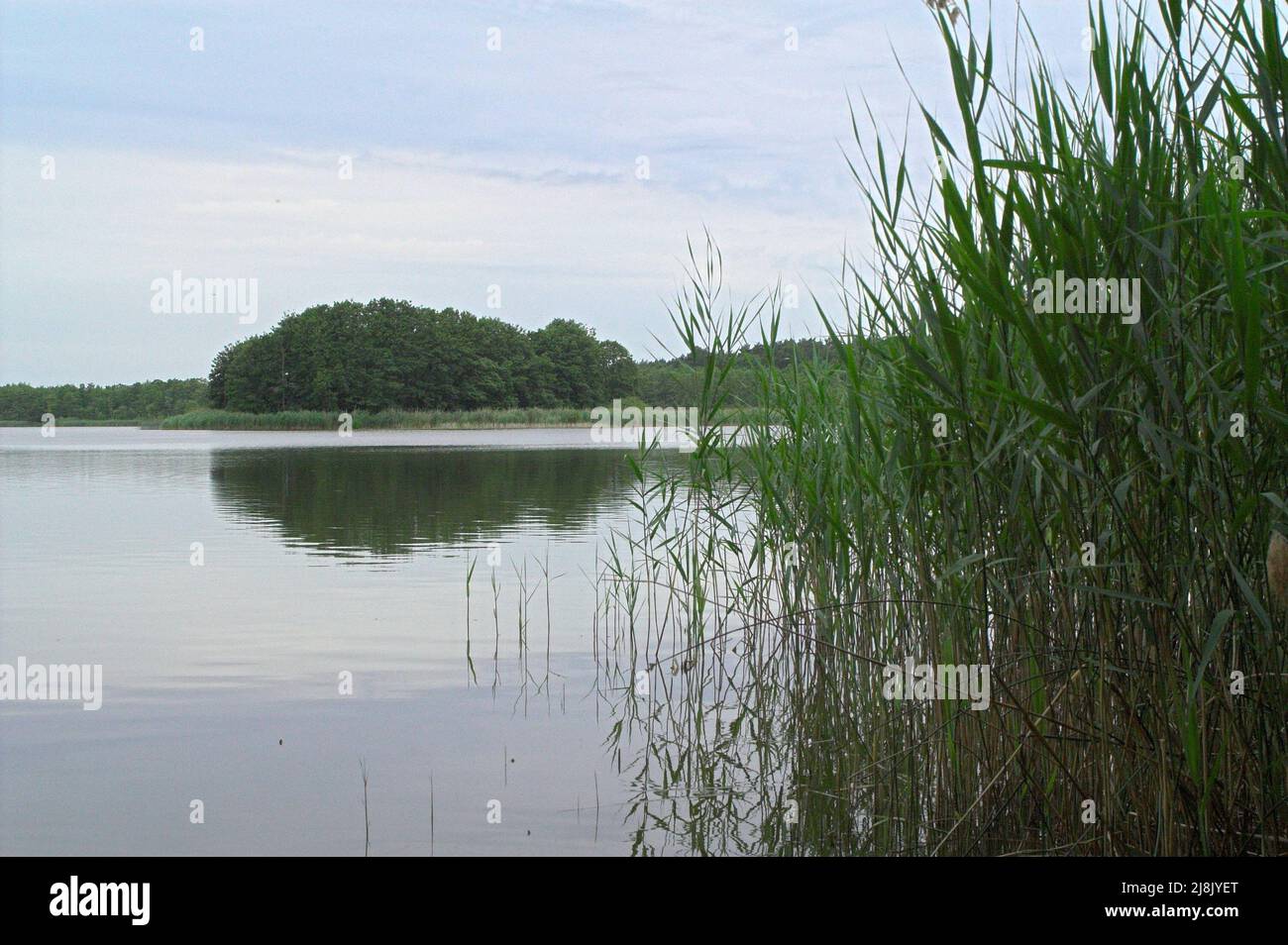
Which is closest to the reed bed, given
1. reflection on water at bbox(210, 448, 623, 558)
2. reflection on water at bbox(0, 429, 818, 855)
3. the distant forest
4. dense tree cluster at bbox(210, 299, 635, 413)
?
reflection on water at bbox(0, 429, 818, 855)

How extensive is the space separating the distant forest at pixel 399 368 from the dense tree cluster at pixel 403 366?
0.25 feet

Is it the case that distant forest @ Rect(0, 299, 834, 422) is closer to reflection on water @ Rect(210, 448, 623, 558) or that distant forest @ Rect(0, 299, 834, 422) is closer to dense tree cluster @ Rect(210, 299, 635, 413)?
dense tree cluster @ Rect(210, 299, 635, 413)

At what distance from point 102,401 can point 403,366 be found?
96.4ft

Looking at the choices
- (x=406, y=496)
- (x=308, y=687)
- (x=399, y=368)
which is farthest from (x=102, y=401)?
(x=308, y=687)

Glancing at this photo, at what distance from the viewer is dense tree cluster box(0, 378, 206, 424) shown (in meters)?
88.2

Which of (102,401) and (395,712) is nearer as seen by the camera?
(395,712)

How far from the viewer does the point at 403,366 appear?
80562 mm

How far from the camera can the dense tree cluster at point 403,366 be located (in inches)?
3135

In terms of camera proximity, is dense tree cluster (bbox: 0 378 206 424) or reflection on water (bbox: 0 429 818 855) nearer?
reflection on water (bbox: 0 429 818 855)

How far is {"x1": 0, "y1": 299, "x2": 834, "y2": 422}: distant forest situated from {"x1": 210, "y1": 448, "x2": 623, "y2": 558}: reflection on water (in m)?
43.7

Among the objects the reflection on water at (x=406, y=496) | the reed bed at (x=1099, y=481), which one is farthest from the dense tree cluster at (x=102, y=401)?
the reed bed at (x=1099, y=481)

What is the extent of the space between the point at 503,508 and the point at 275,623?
A: 9.04 metres

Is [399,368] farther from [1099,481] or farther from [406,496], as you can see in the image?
[1099,481]

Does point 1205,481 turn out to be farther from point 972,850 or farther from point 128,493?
point 128,493
